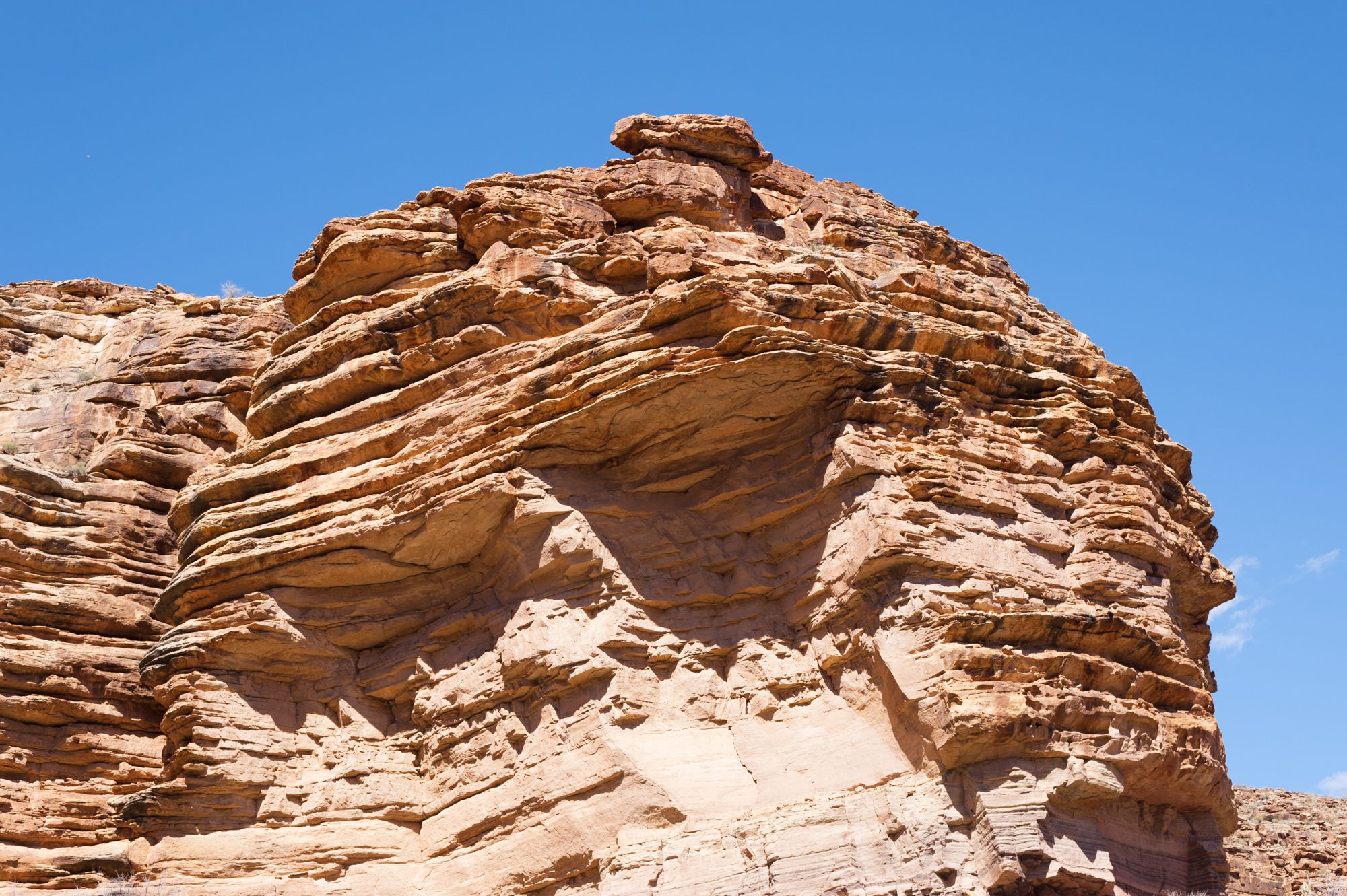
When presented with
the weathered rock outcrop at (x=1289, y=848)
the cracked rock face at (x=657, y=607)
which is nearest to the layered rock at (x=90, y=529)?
the cracked rock face at (x=657, y=607)

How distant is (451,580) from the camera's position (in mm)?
20547

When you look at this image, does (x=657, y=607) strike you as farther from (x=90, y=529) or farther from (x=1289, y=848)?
(x=1289, y=848)

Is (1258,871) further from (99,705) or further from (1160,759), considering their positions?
(99,705)

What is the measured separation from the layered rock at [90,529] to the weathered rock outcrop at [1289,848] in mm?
17802

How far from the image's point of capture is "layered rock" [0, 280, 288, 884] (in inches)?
799

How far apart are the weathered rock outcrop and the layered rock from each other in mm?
17802

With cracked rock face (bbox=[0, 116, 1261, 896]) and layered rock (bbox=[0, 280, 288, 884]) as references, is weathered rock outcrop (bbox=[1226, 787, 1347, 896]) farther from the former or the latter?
layered rock (bbox=[0, 280, 288, 884])

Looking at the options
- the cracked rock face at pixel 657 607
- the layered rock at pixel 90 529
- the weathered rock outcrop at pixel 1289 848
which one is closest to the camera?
the cracked rock face at pixel 657 607

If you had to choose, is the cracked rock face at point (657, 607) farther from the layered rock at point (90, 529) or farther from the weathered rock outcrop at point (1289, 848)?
the weathered rock outcrop at point (1289, 848)

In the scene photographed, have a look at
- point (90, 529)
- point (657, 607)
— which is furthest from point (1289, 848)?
point (90, 529)

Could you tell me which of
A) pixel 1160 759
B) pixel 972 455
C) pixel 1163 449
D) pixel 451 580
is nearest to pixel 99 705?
pixel 451 580

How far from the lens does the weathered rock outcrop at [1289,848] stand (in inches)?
993

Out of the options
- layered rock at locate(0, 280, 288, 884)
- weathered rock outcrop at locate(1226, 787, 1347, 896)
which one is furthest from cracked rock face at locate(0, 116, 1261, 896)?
weathered rock outcrop at locate(1226, 787, 1347, 896)

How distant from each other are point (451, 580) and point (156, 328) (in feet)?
34.9
